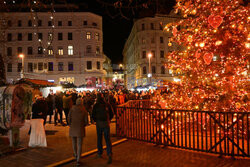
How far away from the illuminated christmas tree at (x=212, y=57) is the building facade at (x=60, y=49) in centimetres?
3923

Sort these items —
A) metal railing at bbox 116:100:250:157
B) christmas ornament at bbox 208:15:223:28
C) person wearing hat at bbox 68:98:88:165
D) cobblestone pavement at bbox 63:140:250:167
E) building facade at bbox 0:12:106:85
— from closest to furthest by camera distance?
cobblestone pavement at bbox 63:140:250:167, person wearing hat at bbox 68:98:88:165, metal railing at bbox 116:100:250:157, christmas ornament at bbox 208:15:223:28, building facade at bbox 0:12:106:85

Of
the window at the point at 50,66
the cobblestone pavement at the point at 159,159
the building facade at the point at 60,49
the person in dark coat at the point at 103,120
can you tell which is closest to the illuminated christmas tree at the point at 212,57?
the cobblestone pavement at the point at 159,159

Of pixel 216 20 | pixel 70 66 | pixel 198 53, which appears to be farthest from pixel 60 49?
pixel 216 20

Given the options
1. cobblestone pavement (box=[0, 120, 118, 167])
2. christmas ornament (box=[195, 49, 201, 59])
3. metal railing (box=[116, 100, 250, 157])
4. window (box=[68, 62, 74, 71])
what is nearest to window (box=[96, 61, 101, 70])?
window (box=[68, 62, 74, 71])

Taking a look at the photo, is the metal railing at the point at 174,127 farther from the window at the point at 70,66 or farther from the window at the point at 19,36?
the window at the point at 19,36

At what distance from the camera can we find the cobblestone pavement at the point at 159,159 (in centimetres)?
602

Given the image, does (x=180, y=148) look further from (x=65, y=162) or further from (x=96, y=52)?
(x=96, y=52)

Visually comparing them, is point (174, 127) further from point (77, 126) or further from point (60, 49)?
point (60, 49)

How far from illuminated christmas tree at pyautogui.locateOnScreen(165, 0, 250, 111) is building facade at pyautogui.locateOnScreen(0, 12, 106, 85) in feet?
129

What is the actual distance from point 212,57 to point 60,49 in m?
45.2

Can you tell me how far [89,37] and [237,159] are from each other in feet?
153

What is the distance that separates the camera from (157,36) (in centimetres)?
5616

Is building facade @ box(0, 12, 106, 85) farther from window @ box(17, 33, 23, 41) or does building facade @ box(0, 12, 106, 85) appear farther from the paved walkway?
the paved walkway

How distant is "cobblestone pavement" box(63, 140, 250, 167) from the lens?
6.02 metres
